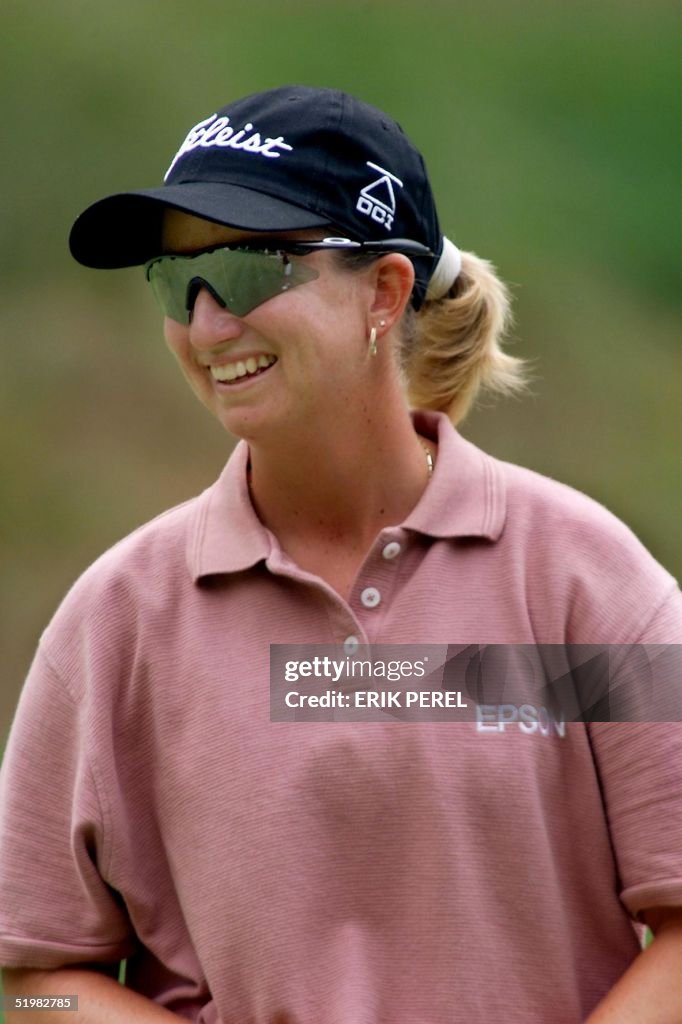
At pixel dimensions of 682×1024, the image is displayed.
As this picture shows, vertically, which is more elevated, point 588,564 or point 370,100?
point 370,100

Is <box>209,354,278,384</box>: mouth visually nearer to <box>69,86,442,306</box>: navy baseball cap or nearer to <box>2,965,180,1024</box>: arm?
<box>69,86,442,306</box>: navy baseball cap

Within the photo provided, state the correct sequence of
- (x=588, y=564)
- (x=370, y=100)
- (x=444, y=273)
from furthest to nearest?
(x=370, y=100) < (x=444, y=273) < (x=588, y=564)

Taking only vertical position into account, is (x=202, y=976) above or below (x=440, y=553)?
below

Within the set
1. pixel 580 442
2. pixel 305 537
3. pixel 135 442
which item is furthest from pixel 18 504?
pixel 305 537

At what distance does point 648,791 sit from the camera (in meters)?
1.84

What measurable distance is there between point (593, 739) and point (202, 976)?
24.7 inches

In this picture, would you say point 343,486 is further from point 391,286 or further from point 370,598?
point 391,286

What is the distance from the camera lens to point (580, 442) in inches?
292

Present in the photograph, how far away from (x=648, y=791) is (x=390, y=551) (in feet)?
1.54

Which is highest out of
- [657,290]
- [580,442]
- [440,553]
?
[657,290]

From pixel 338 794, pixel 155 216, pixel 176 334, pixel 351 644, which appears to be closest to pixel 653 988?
pixel 338 794

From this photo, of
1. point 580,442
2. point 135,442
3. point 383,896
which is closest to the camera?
point 383,896

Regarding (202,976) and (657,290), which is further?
(657,290)

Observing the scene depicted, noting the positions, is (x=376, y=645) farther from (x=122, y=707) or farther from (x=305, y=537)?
(x=122, y=707)
